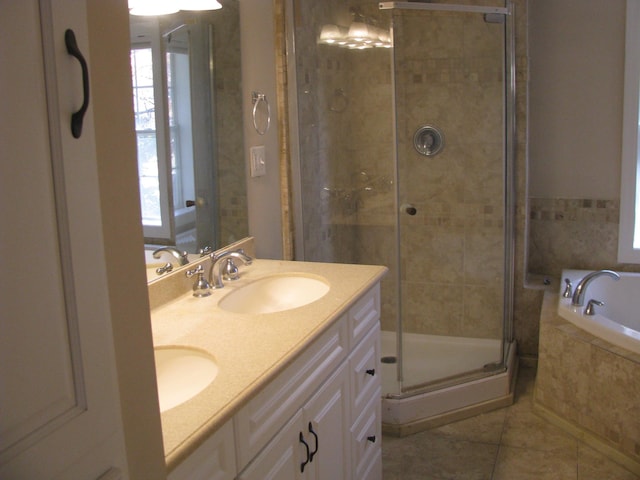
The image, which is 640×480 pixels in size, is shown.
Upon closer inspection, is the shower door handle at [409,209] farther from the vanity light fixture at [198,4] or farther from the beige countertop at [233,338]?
the vanity light fixture at [198,4]

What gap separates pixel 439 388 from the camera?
3.02 m

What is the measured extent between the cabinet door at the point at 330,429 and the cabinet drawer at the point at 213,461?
1.30ft

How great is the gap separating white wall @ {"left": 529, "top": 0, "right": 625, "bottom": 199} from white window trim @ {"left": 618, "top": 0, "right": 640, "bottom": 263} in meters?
0.03

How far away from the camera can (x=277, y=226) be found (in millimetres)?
2781

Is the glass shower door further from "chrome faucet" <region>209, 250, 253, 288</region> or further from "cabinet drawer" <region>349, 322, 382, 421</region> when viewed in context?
"chrome faucet" <region>209, 250, 253, 288</region>

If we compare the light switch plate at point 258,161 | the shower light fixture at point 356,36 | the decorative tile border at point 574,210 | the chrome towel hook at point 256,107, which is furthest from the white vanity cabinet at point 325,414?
the decorative tile border at point 574,210

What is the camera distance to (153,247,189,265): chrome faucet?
1926 millimetres

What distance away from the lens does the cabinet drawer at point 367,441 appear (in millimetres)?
2107

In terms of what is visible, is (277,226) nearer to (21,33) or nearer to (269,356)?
(269,356)

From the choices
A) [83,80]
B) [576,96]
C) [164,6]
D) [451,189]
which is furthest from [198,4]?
[576,96]

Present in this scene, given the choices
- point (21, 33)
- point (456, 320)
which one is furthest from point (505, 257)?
point (21, 33)

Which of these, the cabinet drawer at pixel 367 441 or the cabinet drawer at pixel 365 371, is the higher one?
the cabinet drawer at pixel 365 371

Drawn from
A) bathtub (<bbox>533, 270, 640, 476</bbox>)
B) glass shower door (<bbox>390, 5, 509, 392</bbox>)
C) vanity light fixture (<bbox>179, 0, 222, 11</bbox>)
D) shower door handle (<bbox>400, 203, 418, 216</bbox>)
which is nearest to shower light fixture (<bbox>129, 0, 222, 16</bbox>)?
vanity light fixture (<bbox>179, 0, 222, 11</bbox>)

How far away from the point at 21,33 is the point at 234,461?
90cm
